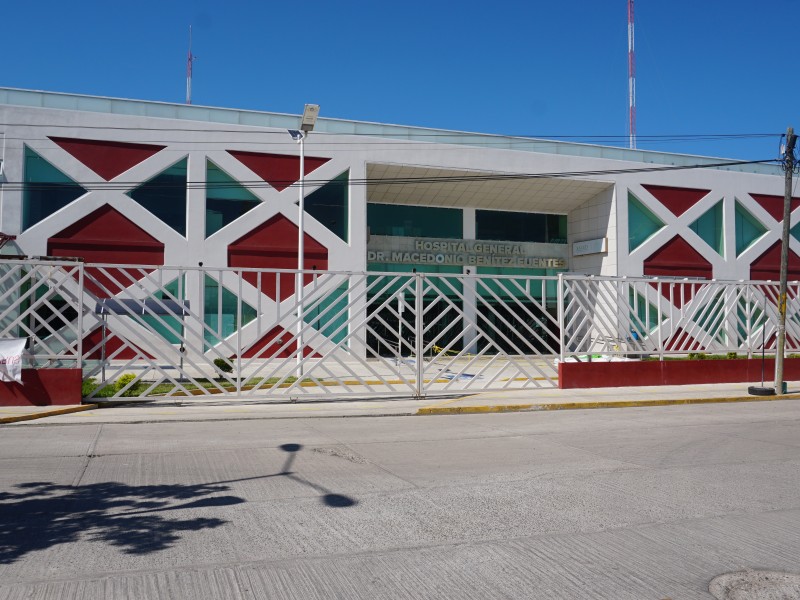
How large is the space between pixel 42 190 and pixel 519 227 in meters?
24.5

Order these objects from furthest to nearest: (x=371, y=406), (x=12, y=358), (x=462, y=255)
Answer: (x=462, y=255) < (x=371, y=406) < (x=12, y=358)

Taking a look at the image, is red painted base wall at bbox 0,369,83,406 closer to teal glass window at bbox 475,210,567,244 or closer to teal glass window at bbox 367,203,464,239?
teal glass window at bbox 367,203,464,239

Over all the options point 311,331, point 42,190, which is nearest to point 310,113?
point 311,331

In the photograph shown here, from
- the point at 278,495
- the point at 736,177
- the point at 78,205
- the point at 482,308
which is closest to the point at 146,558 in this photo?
the point at 278,495

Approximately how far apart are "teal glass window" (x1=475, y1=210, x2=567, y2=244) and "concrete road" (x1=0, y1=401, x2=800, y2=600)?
29.7 metres

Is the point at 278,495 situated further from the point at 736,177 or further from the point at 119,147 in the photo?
the point at 736,177

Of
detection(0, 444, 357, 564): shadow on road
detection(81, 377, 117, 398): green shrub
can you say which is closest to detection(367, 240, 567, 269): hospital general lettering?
detection(81, 377, 117, 398): green shrub

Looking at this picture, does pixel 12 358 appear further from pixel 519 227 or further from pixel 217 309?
pixel 519 227

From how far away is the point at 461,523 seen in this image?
6.29 m

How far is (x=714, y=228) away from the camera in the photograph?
137 feet

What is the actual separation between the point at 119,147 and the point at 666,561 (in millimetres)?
30537

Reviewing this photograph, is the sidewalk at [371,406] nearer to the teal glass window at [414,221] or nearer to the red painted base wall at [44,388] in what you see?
the red painted base wall at [44,388]

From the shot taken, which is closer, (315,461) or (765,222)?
(315,461)

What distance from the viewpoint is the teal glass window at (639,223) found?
39.7m
